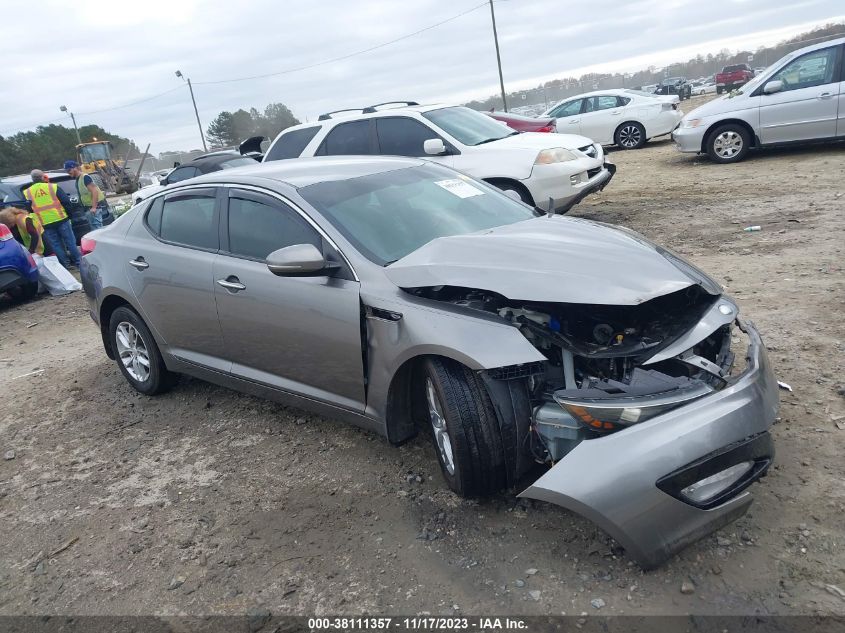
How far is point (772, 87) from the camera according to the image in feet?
34.0

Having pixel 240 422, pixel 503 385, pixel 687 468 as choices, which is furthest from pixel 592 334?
pixel 240 422

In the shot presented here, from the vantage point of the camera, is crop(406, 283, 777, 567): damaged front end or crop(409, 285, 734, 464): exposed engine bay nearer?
crop(406, 283, 777, 567): damaged front end

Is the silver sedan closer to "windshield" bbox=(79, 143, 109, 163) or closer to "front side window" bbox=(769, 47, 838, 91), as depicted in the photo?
"front side window" bbox=(769, 47, 838, 91)

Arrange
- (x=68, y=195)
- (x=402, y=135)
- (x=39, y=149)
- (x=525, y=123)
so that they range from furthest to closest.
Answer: (x=39, y=149) < (x=525, y=123) < (x=68, y=195) < (x=402, y=135)

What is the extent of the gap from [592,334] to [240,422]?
2585mm

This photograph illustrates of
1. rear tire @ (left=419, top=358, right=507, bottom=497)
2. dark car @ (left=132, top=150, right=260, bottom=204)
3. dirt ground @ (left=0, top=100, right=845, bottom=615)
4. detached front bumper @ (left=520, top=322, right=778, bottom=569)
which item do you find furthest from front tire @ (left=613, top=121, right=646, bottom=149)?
detached front bumper @ (left=520, top=322, right=778, bottom=569)

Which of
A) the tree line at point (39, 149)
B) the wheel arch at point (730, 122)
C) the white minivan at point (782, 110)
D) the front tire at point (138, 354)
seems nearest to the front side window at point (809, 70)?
the white minivan at point (782, 110)

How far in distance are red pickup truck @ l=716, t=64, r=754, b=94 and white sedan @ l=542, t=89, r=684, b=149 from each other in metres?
24.5

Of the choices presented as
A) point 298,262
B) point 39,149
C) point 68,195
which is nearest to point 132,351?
point 298,262

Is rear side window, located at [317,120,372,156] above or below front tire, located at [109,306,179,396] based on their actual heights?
above

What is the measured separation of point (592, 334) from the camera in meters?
2.92

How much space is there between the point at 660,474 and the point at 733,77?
1659 inches

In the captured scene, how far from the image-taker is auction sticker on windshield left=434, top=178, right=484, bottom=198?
414 cm

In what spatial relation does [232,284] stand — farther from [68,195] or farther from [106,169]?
[106,169]
